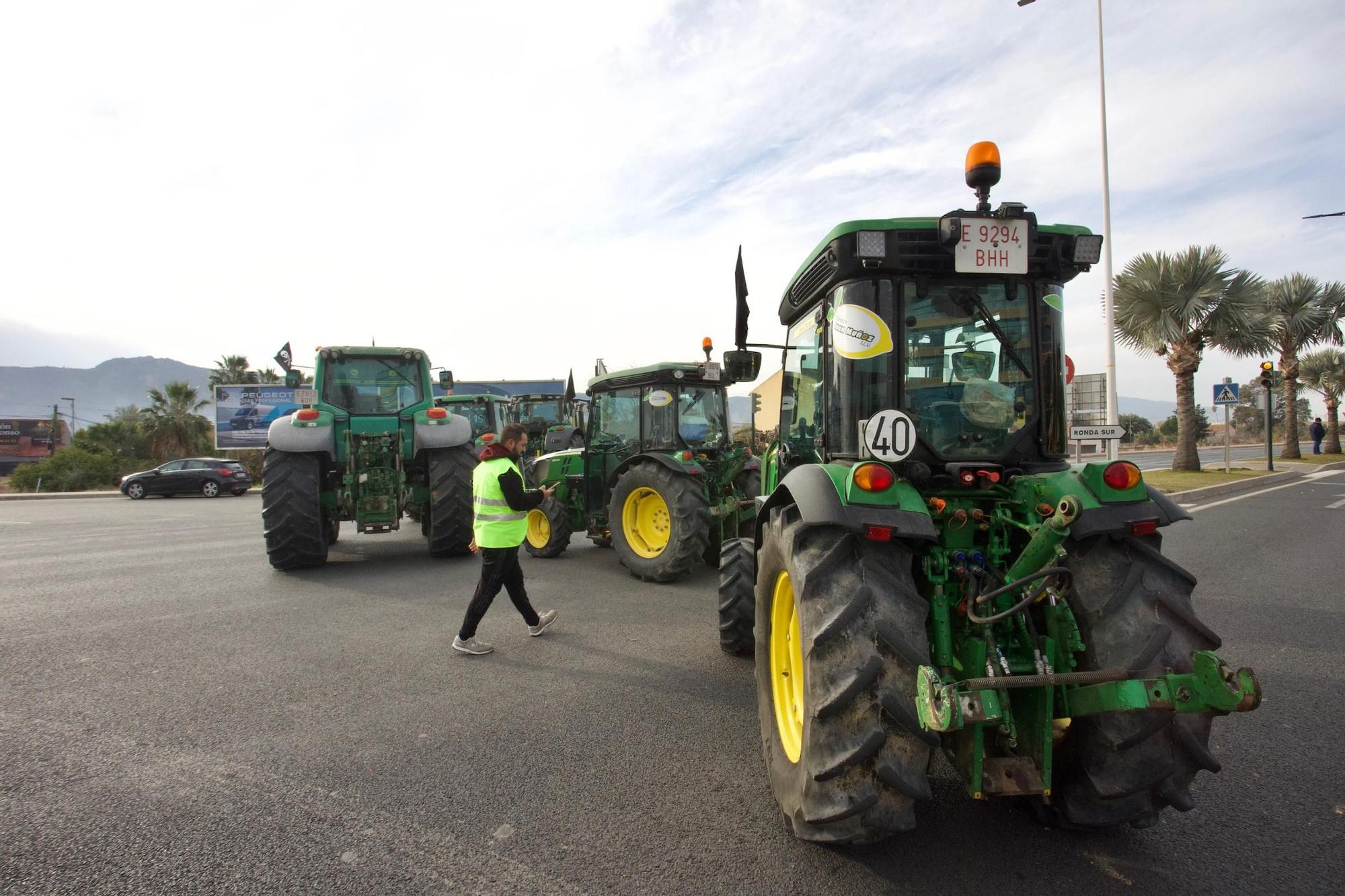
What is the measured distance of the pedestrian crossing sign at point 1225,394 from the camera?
1933cm

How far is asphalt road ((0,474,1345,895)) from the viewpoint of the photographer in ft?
8.91

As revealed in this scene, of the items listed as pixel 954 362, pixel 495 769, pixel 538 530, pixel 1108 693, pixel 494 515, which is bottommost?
pixel 495 769

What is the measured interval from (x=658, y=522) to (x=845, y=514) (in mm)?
5616

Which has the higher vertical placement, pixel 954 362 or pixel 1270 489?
pixel 954 362

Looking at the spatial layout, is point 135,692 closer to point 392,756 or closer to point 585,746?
A: point 392,756

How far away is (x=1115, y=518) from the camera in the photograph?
2838 mm

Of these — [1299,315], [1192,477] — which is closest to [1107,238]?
[1192,477]

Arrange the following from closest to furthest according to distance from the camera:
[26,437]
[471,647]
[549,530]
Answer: [471,647] → [549,530] → [26,437]

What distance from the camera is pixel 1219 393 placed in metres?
19.5

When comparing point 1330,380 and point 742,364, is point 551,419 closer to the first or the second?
point 742,364

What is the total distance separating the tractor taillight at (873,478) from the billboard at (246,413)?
36.6 m

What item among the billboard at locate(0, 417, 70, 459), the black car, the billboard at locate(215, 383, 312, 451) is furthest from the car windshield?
the billboard at locate(0, 417, 70, 459)

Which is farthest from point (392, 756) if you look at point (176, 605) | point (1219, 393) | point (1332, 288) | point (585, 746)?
point (1332, 288)

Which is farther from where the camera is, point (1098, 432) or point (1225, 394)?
point (1225, 394)
